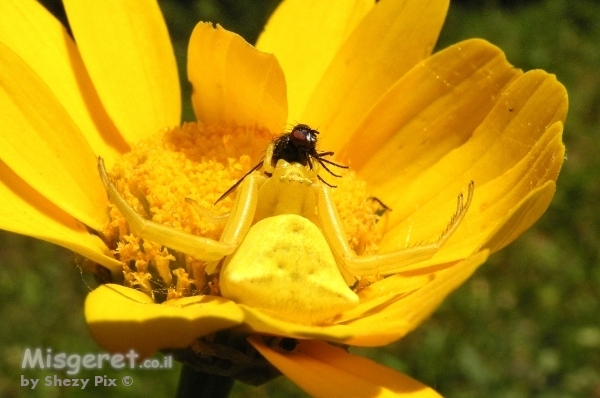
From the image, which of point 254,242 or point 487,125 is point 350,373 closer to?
point 254,242

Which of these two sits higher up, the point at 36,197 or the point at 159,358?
the point at 36,197

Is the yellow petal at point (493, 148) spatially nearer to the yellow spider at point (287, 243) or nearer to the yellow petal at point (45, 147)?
the yellow spider at point (287, 243)

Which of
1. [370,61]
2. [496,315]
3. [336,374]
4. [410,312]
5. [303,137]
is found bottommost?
[496,315]

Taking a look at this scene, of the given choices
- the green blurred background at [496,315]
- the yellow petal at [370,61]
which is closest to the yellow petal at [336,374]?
the yellow petal at [370,61]

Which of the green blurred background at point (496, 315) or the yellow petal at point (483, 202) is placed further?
the green blurred background at point (496, 315)

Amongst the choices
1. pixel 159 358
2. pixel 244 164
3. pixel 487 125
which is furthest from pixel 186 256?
pixel 487 125

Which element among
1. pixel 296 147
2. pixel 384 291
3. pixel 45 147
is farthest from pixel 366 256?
pixel 45 147

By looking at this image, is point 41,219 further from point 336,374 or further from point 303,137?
point 336,374
